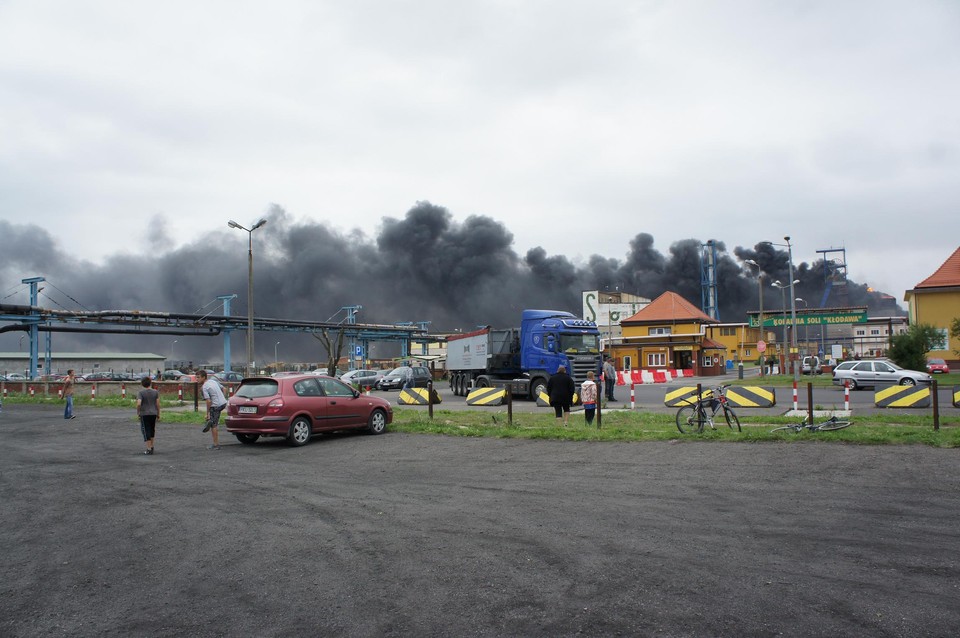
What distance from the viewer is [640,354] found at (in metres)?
68.8

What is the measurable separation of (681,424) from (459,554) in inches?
383

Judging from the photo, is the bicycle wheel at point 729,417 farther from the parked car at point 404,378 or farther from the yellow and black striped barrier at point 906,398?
the parked car at point 404,378

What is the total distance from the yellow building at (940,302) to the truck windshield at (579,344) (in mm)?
35115

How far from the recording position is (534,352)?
27.6 metres

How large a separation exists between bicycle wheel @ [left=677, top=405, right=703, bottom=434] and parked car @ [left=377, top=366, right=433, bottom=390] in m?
29.4

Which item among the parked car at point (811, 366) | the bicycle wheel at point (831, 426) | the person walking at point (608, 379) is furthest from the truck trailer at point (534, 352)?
the parked car at point (811, 366)

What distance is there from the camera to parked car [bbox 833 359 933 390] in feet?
102

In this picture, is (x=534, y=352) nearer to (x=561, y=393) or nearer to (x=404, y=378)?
(x=561, y=393)

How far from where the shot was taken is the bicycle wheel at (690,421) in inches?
567

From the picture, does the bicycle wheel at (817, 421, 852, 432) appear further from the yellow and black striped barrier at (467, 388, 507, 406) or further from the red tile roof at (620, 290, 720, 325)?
the red tile roof at (620, 290, 720, 325)

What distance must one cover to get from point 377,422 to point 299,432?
228 cm

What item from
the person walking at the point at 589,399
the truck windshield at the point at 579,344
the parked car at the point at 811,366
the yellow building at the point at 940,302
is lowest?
the parked car at the point at 811,366

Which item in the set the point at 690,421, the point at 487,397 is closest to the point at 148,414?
the point at 690,421

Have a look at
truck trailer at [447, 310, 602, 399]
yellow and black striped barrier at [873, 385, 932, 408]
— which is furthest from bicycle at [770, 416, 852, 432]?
truck trailer at [447, 310, 602, 399]
